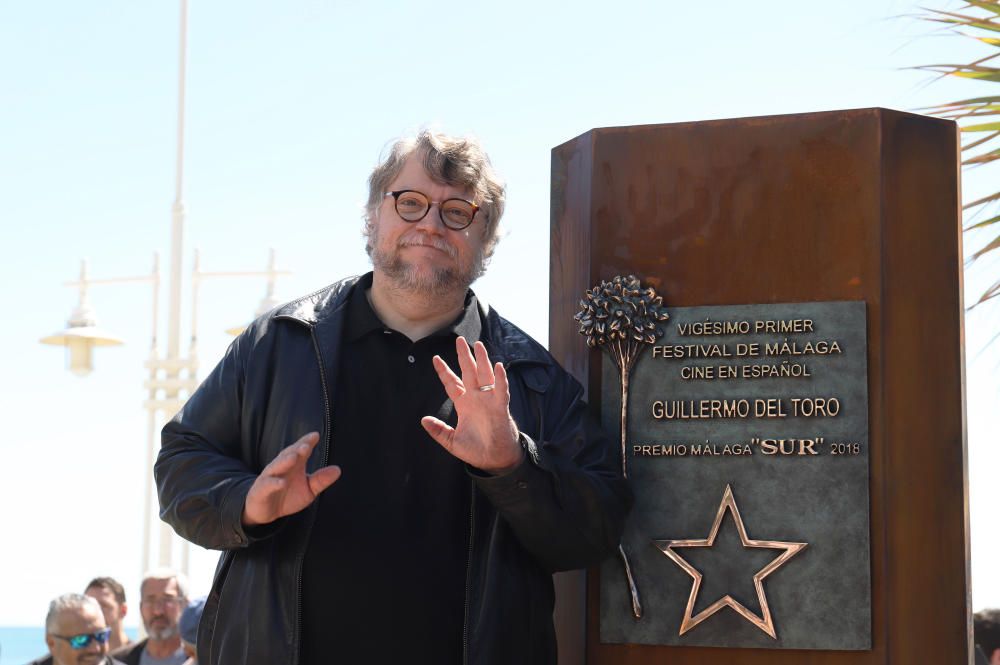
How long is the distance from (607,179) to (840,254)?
0.84 m

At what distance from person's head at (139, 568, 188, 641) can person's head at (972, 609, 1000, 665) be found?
176 inches

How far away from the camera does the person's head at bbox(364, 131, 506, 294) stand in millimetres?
4258

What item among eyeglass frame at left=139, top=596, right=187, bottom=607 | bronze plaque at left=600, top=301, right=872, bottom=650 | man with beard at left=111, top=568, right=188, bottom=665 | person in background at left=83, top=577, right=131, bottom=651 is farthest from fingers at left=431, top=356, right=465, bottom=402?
person in background at left=83, top=577, right=131, bottom=651

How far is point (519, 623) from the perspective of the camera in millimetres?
3977

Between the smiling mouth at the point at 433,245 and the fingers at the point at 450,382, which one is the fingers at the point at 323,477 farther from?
the smiling mouth at the point at 433,245

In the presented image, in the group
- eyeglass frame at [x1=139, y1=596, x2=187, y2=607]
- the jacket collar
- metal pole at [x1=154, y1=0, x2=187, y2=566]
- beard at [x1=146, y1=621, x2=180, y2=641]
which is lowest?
beard at [x1=146, y1=621, x2=180, y2=641]

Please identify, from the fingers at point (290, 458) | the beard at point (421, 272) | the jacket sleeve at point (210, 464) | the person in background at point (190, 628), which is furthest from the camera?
the person in background at point (190, 628)

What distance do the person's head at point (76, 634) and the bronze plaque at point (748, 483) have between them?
12.7 feet

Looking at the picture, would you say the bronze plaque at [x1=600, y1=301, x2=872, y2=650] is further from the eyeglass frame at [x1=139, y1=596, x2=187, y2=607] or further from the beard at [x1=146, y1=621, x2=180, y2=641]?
the eyeglass frame at [x1=139, y1=596, x2=187, y2=607]

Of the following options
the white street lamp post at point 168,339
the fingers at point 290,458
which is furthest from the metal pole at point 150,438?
the fingers at point 290,458

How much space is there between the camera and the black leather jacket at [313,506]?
151 inches

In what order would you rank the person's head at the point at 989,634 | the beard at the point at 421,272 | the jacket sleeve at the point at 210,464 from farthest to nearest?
the person's head at the point at 989,634
the beard at the point at 421,272
the jacket sleeve at the point at 210,464

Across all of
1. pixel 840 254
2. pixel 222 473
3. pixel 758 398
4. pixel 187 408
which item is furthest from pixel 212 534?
pixel 840 254

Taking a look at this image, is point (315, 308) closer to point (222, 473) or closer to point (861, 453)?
point (222, 473)
